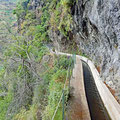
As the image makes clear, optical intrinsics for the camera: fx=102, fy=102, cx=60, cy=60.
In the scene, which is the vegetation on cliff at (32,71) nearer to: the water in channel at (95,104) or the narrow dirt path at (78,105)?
the narrow dirt path at (78,105)

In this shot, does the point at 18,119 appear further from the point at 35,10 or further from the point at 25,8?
the point at 25,8

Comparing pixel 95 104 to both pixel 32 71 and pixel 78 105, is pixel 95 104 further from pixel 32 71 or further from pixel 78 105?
pixel 32 71

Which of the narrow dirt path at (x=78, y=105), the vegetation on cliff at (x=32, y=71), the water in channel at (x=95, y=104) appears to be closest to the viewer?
the narrow dirt path at (x=78, y=105)

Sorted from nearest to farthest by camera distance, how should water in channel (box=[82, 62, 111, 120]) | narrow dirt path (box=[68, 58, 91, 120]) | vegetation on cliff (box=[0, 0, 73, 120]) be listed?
narrow dirt path (box=[68, 58, 91, 120]) < water in channel (box=[82, 62, 111, 120]) < vegetation on cliff (box=[0, 0, 73, 120])

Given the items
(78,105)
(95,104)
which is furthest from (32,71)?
(95,104)

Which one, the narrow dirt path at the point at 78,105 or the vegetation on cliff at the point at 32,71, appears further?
the vegetation on cliff at the point at 32,71

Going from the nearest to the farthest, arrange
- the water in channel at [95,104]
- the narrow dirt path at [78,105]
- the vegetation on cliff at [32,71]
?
the narrow dirt path at [78,105]
the water in channel at [95,104]
the vegetation on cliff at [32,71]

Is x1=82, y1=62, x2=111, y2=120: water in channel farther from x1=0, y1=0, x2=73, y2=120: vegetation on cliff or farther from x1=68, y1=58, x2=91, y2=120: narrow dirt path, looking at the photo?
x1=0, y1=0, x2=73, y2=120: vegetation on cliff

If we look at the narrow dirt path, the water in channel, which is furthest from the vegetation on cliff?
the water in channel

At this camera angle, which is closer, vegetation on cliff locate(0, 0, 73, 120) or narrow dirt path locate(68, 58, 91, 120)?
narrow dirt path locate(68, 58, 91, 120)

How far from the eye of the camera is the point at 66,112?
14.9 ft

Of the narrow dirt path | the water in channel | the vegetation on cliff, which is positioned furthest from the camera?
the vegetation on cliff

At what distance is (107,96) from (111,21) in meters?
3.88

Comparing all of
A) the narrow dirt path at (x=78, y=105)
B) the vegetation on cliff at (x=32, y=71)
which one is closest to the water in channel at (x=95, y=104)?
the narrow dirt path at (x=78, y=105)
